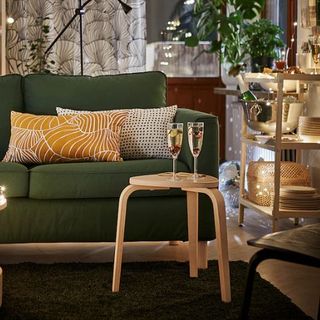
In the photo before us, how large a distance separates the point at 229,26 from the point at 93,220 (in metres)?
3.23

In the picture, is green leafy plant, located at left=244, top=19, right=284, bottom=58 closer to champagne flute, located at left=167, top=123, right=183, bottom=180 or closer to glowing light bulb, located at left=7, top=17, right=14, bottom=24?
glowing light bulb, located at left=7, top=17, right=14, bottom=24

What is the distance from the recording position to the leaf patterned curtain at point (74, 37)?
7.26m

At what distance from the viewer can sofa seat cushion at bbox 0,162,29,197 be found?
3924 millimetres

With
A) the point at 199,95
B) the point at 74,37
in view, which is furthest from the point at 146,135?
the point at 199,95

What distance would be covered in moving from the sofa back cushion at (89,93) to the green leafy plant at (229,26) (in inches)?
84.9

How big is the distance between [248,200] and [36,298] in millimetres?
2100

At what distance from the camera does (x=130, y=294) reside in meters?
3.39

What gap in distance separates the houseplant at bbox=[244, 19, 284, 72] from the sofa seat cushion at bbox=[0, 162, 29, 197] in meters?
2.98

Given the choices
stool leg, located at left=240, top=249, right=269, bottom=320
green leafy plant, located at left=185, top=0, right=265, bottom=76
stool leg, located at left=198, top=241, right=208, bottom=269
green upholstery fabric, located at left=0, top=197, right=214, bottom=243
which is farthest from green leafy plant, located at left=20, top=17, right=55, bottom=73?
stool leg, located at left=240, top=249, right=269, bottom=320

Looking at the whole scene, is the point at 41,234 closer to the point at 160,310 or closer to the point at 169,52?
the point at 160,310

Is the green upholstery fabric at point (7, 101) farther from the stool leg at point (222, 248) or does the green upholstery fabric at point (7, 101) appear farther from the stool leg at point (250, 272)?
the stool leg at point (250, 272)

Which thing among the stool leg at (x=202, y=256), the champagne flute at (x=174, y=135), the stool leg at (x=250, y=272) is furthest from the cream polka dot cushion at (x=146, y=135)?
the stool leg at (x=250, y=272)

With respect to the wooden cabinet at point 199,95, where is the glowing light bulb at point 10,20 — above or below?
above

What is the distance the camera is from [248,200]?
5.13m
